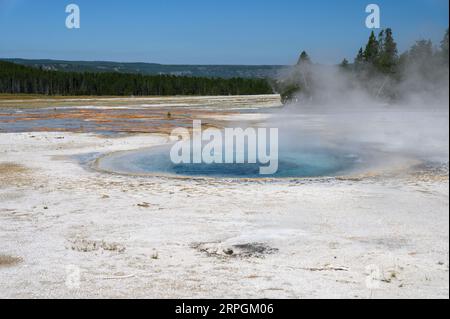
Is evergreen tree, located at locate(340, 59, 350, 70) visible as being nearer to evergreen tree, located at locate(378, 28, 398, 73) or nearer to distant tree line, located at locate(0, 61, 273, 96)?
evergreen tree, located at locate(378, 28, 398, 73)

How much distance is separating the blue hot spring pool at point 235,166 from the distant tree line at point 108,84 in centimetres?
8136

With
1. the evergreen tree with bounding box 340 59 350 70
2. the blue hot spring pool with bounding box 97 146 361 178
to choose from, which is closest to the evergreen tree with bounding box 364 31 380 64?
the evergreen tree with bounding box 340 59 350 70

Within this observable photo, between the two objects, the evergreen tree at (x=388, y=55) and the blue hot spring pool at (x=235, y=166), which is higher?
the evergreen tree at (x=388, y=55)

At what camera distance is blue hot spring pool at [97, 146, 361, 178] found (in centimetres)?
1347

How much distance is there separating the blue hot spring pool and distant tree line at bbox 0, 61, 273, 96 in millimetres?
81363

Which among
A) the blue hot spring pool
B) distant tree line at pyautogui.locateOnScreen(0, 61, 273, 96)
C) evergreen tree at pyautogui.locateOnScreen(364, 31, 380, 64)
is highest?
evergreen tree at pyautogui.locateOnScreen(364, 31, 380, 64)

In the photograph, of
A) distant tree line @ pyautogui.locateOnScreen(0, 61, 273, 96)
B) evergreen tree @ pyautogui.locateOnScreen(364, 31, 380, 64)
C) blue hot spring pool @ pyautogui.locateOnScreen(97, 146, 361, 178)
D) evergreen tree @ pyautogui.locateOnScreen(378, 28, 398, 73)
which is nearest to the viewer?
blue hot spring pool @ pyautogui.locateOnScreen(97, 146, 361, 178)

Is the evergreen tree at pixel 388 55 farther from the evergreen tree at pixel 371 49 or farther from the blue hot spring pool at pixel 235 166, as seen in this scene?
the blue hot spring pool at pixel 235 166

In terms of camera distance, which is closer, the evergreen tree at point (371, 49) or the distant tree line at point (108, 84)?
the evergreen tree at point (371, 49)

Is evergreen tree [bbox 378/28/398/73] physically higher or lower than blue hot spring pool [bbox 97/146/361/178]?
higher

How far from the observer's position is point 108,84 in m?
97.9

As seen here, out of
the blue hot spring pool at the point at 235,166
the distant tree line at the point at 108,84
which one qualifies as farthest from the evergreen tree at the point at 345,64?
the distant tree line at the point at 108,84

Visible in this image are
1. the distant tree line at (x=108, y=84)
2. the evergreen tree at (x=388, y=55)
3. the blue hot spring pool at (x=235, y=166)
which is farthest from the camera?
the distant tree line at (x=108, y=84)

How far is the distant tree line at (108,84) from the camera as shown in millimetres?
93938
